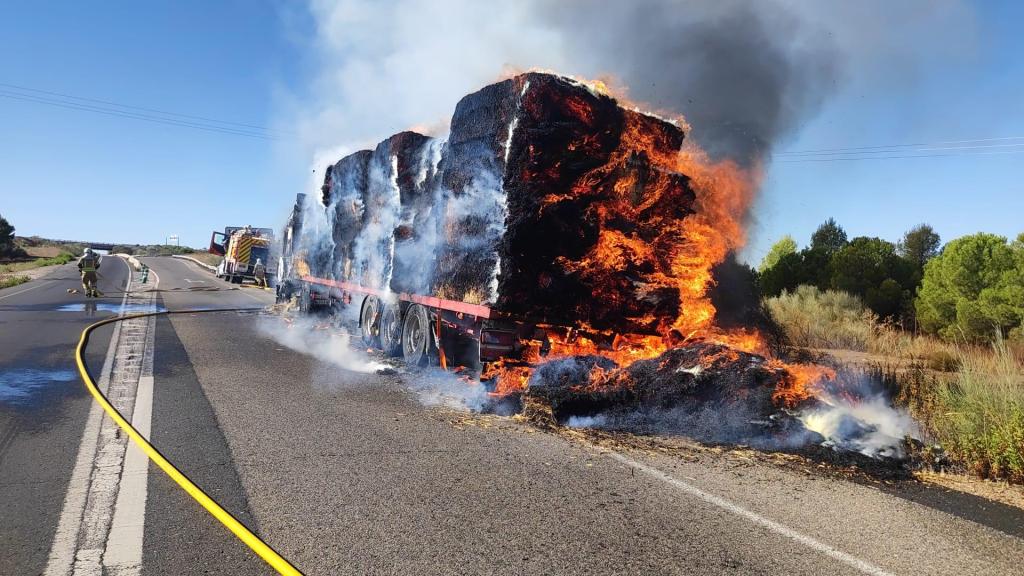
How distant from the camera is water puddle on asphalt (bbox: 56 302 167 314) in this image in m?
17.1

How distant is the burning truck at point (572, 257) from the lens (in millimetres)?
7285

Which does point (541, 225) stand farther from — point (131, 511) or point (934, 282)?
point (934, 282)

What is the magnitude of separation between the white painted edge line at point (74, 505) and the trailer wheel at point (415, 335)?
4342 mm

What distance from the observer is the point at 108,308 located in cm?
1792

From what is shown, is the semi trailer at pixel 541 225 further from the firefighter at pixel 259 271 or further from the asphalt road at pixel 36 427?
the firefighter at pixel 259 271

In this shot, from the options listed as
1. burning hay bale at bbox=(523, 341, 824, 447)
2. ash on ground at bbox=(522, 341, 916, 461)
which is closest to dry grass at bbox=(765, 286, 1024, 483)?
ash on ground at bbox=(522, 341, 916, 461)

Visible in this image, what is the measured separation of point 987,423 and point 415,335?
7.45m

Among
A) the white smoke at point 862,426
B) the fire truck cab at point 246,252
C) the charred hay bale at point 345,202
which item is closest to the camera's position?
the white smoke at point 862,426

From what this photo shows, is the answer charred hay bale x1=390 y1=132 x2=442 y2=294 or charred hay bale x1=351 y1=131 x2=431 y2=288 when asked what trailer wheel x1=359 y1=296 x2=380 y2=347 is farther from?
charred hay bale x1=390 y1=132 x2=442 y2=294

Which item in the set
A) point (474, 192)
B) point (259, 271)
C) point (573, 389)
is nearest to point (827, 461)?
point (573, 389)

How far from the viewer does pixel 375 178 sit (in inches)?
452

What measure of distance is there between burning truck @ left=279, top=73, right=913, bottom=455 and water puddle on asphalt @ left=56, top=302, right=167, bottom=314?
1109 centimetres

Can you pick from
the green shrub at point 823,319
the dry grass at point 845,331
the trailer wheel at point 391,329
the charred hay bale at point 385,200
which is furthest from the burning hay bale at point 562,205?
the green shrub at point 823,319

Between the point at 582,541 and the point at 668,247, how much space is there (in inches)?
225
